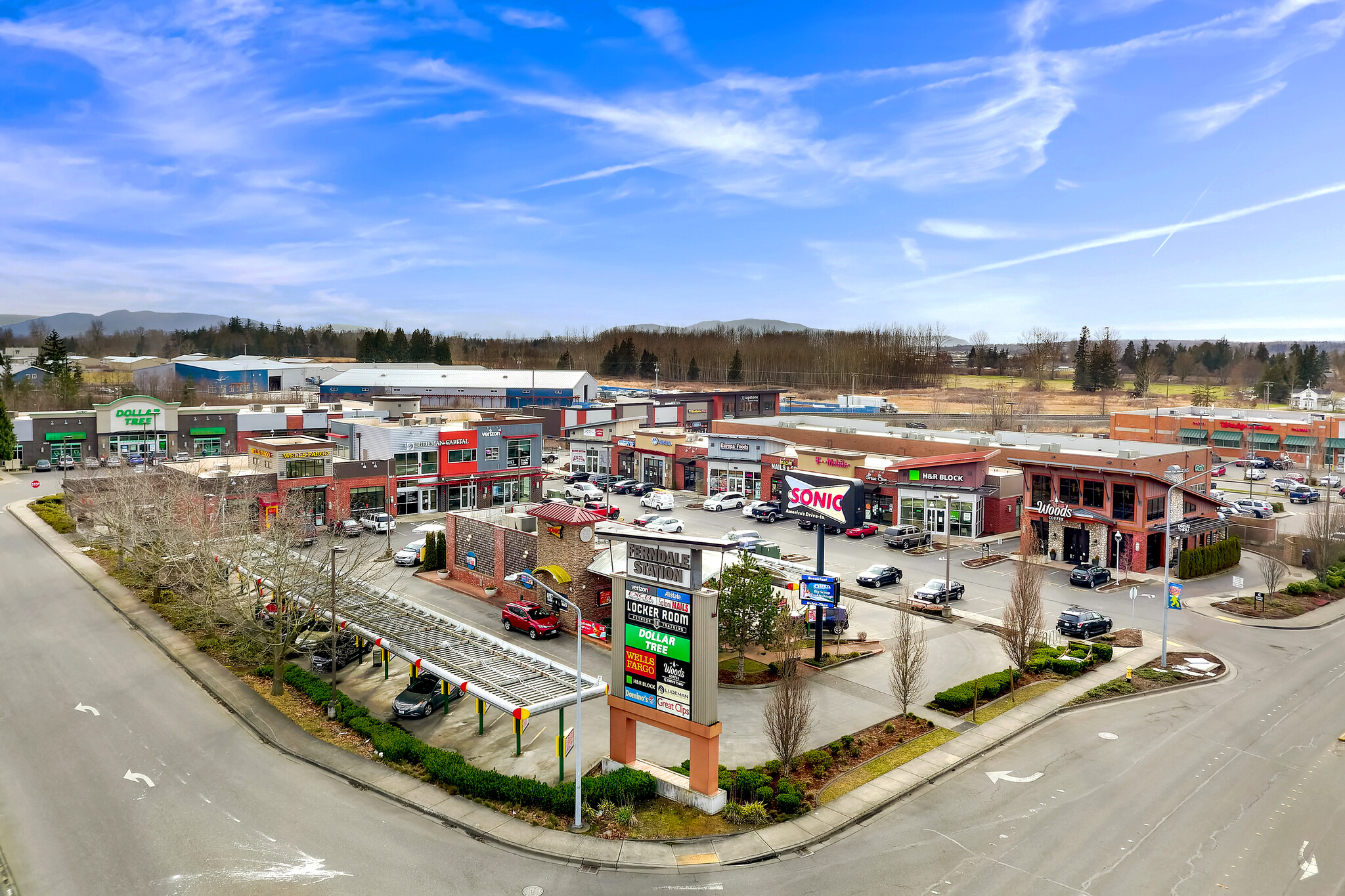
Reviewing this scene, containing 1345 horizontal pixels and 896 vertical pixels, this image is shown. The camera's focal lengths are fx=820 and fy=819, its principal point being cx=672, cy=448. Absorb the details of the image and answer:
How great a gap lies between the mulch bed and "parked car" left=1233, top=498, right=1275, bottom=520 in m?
25.2

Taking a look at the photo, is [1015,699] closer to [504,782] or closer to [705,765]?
[705,765]

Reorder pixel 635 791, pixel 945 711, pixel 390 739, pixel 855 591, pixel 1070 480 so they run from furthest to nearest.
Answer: pixel 1070 480, pixel 855 591, pixel 945 711, pixel 390 739, pixel 635 791

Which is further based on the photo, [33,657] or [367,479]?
[367,479]

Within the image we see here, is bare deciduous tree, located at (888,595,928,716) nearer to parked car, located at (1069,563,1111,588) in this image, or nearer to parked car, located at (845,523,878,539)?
parked car, located at (1069,563,1111,588)

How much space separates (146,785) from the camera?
76.0 ft

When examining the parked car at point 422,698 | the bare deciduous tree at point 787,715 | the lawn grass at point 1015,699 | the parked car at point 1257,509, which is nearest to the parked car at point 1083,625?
the lawn grass at point 1015,699

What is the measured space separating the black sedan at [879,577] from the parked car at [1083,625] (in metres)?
9.84

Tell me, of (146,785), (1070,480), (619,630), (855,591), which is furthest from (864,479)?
(146,785)

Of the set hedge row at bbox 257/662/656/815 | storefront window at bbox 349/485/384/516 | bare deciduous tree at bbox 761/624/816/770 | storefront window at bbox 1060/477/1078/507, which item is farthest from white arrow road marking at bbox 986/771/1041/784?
storefront window at bbox 349/485/384/516

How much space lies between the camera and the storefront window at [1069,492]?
5375cm

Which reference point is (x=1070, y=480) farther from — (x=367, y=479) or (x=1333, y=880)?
(x=367, y=479)

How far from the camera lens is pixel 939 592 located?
4328cm

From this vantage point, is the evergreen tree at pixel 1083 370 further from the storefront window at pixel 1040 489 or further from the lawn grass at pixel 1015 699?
the lawn grass at pixel 1015 699

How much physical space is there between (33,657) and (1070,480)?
56.5 metres
